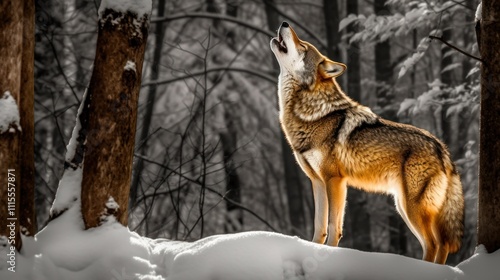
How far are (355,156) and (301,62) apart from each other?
3.98 feet

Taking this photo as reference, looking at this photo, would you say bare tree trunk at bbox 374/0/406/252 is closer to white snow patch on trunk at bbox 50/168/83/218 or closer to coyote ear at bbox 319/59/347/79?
coyote ear at bbox 319/59/347/79

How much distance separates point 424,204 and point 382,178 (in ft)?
→ 1.49

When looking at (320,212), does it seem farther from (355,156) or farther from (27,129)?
(27,129)

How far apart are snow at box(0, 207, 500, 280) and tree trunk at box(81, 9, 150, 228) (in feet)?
0.81

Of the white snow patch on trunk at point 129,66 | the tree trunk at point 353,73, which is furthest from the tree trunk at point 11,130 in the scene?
the tree trunk at point 353,73

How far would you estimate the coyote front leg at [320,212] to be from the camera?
18.4ft

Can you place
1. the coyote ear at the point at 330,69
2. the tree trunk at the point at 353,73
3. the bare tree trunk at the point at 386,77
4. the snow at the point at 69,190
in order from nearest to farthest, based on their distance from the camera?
the snow at the point at 69,190 → the coyote ear at the point at 330,69 → the tree trunk at the point at 353,73 → the bare tree trunk at the point at 386,77

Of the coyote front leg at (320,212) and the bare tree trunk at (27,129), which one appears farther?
the coyote front leg at (320,212)

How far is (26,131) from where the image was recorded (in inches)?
186

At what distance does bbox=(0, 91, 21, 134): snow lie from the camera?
419cm

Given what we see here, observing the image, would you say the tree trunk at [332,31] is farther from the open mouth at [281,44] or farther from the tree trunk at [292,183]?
the open mouth at [281,44]

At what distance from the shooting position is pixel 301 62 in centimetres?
627

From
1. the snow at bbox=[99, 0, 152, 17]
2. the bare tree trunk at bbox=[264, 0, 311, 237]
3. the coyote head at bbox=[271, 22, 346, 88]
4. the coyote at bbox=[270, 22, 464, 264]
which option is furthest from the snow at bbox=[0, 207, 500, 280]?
the bare tree trunk at bbox=[264, 0, 311, 237]

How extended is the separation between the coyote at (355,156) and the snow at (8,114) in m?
2.69
